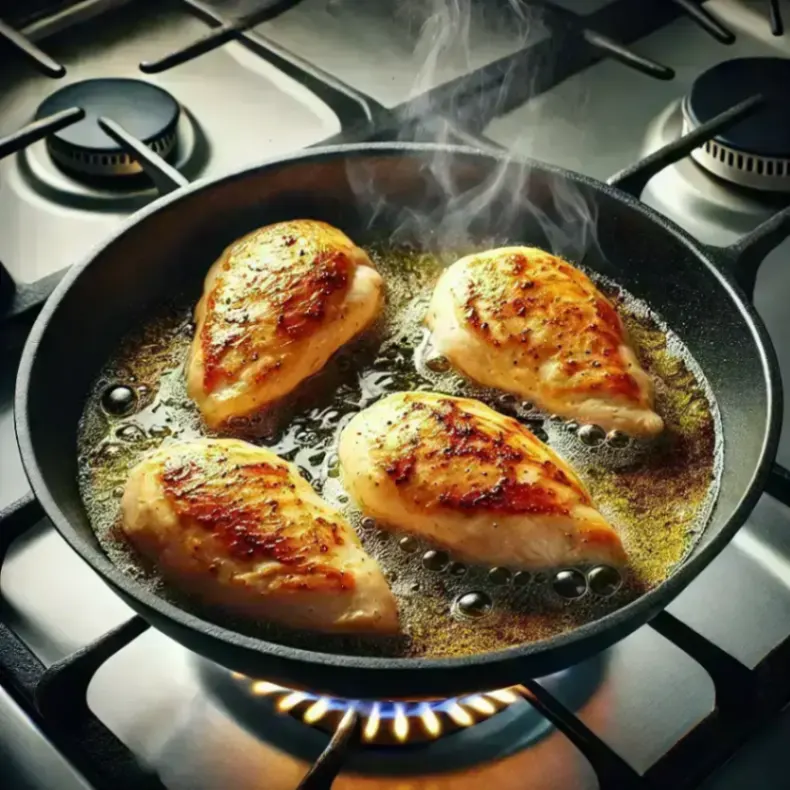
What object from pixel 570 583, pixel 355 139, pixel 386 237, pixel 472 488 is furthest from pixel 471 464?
pixel 355 139

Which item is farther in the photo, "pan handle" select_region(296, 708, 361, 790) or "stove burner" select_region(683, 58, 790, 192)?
"stove burner" select_region(683, 58, 790, 192)

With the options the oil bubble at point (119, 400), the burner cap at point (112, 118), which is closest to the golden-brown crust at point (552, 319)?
the oil bubble at point (119, 400)

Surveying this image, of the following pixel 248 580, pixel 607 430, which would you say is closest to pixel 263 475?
pixel 248 580

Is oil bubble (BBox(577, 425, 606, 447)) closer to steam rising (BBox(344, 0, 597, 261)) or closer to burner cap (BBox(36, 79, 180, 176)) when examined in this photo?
Answer: steam rising (BBox(344, 0, 597, 261))

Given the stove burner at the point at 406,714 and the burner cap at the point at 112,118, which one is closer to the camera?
the stove burner at the point at 406,714

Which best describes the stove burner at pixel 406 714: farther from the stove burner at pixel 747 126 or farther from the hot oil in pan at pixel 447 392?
the stove burner at pixel 747 126

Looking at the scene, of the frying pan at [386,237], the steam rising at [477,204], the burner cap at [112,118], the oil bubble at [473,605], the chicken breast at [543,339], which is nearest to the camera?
the frying pan at [386,237]

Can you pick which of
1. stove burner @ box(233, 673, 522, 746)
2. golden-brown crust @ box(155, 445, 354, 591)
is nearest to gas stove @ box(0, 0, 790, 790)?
stove burner @ box(233, 673, 522, 746)

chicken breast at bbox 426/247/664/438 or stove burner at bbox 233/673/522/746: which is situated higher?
chicken breast at bbox 426/247/664/438
